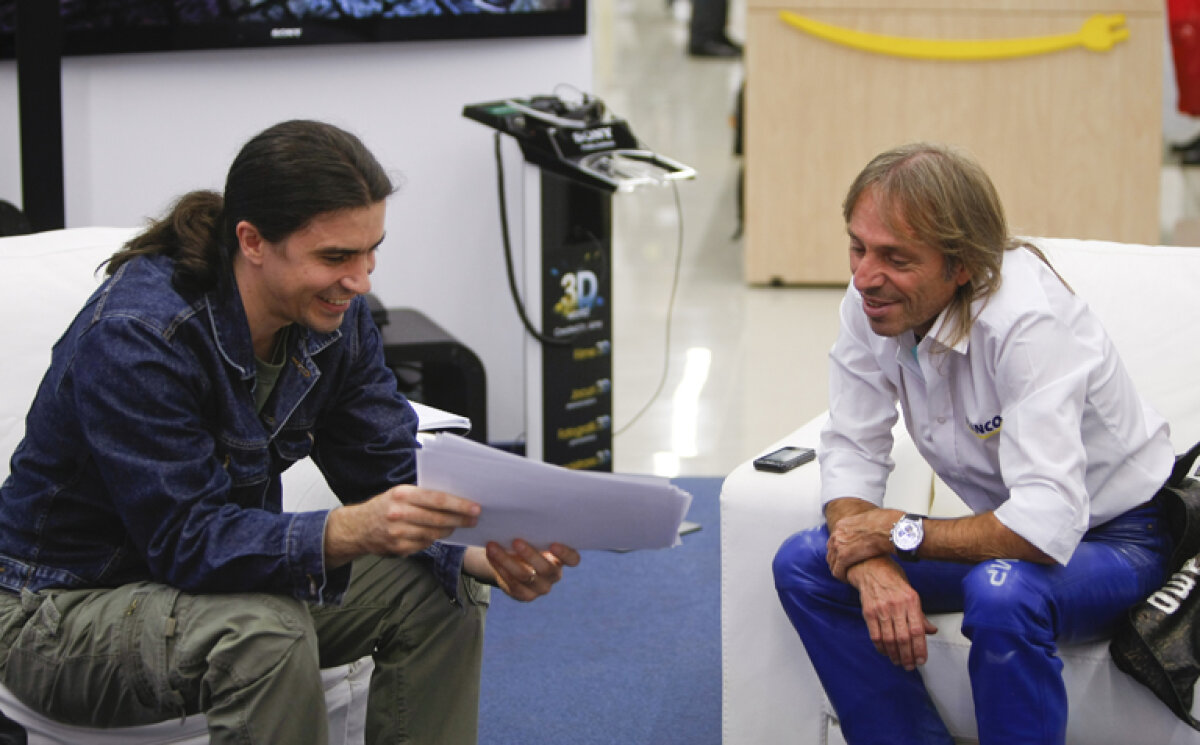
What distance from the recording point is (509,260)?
3.59 metres

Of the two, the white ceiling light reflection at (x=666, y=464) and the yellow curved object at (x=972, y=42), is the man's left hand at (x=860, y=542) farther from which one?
the yellow curved object at (x=972, y=42)

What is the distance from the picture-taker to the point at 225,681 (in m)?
1.49

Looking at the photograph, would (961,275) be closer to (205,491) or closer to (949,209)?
(949,209)

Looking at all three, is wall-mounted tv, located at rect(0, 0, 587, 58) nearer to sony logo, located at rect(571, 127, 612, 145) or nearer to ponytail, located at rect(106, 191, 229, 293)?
sony logo, located at rect(571, 127, 612, 145)

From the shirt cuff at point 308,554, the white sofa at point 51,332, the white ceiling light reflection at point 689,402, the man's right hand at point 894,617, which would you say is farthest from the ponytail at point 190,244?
the white ceiling light reflection at point 689,402

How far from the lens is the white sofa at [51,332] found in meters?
1.94

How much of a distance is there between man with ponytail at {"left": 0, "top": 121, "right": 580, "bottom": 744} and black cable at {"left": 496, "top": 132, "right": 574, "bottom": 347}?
172cm

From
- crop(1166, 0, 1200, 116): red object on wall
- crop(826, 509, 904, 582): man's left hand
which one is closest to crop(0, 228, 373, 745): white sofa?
crop(826, 509, 904, 582): man's left hand

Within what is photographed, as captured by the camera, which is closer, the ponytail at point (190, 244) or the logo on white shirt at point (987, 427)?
the ponytail at point (190, 244)

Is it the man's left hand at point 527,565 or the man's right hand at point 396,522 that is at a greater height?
the man's right hand at point 396,522

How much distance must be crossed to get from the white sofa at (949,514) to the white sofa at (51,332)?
22.4 inches

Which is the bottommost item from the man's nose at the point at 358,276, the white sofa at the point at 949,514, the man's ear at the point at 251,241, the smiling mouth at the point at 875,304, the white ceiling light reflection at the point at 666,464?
the white ceiling light reflection at the point at 666,464

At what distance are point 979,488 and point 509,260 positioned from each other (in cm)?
188

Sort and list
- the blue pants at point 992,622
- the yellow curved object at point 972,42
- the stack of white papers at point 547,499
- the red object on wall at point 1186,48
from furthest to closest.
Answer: the red object on wall at point 1186,48, the yellow curved object at point 972,42, the blue pants at point 992,622, the stack of white papers at point 547,499
